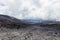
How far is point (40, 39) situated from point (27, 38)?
197 inches

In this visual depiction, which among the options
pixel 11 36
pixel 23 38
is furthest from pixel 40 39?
pixel 11 36

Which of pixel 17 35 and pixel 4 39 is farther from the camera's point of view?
pixel 17 35

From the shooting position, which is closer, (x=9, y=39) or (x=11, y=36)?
(x=9, y=39)

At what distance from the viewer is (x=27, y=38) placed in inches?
2625

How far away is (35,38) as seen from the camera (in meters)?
67.3

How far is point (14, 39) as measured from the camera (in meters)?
64.6

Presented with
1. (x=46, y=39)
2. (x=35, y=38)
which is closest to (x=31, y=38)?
(x=35, y=38)

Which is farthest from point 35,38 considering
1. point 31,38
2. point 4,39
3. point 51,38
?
point 4,39

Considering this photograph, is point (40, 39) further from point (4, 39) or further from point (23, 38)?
point (4, 39)

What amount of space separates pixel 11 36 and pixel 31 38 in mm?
7808

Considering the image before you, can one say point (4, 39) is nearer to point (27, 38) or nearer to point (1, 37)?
point (1, 37)

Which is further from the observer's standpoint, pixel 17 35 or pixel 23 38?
pixel 17 35

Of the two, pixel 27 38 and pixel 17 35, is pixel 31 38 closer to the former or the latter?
pixel 27 38

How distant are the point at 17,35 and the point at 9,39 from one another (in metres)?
7.34
